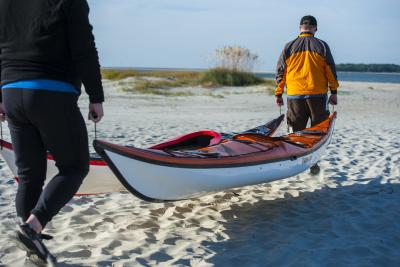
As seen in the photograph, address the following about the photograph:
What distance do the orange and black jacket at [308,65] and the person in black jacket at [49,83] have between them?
304cm

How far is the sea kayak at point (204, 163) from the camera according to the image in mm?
3201

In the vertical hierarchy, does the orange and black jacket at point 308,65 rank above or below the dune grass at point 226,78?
above

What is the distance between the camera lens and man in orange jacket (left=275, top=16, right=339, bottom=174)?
17.0 ft

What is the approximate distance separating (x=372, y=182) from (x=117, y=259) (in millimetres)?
3101

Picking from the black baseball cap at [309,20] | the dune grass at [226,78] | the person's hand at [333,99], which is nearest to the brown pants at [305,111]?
the person's hand at [333,99]

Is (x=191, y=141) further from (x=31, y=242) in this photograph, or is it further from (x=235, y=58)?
(x=235, y=58)

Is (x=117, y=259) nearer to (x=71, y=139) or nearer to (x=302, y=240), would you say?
(x=71, y=139)

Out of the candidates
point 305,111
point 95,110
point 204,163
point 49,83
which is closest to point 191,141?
point 204,163

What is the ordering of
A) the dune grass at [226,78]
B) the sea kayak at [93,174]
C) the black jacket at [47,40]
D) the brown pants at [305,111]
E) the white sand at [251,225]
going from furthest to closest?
the dune grass at [226,78], the brown pants at [305,111], the sea kayak at [93,174], the white sand at [251,225], the black jacket at [47,40]

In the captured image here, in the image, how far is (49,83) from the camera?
257 cm

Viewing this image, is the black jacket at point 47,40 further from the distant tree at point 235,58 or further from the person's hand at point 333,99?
the distant tree at point 235,58

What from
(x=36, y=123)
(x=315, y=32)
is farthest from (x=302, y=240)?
(x=315, y=32)

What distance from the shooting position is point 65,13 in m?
2.52

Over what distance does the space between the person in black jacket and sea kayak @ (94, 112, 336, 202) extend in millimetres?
316
